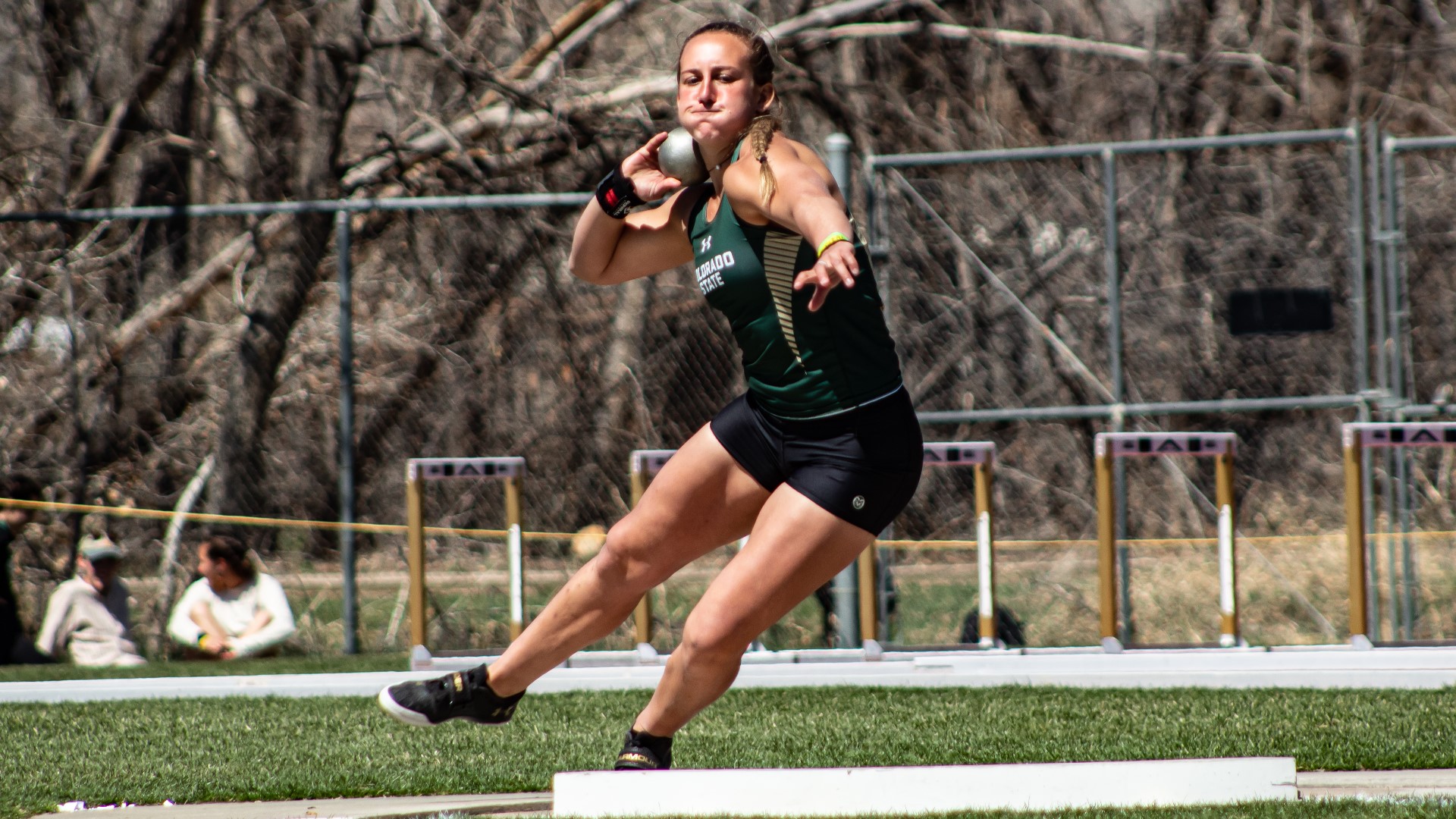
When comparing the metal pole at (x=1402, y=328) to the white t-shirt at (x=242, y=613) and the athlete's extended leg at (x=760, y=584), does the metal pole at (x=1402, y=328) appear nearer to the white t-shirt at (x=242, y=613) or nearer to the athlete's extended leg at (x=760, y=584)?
the athlete's extended leg at (x=760, y=584)

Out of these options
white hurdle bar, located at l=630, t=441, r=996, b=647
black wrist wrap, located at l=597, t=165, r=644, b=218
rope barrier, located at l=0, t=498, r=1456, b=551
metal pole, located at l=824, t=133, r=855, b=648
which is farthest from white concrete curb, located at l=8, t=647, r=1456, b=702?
black wrist wrap, located at l=597, t=165, r=644, b=218

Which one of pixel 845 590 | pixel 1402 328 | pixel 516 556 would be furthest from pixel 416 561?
pixel 1402 328

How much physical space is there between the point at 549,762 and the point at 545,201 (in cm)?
483

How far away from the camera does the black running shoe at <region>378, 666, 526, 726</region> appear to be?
4.40 metres

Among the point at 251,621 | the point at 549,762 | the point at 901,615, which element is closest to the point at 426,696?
the point at 549,762

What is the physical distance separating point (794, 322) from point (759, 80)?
660 mm

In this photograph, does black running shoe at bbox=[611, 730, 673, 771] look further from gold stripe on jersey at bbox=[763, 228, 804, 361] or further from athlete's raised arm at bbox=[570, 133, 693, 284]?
athlete's raised arm at bbox=[570, 133, 693, 284]

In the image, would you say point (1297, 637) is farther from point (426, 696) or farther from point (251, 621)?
point (426, 696)

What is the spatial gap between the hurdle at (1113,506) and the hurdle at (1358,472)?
546mm

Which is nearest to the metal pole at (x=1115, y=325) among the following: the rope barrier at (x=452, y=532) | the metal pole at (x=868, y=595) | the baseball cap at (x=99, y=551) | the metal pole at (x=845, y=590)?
the rope barrier at (x=452, y=532)

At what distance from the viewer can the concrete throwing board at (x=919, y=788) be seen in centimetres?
396

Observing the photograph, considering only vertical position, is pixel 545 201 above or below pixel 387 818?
above

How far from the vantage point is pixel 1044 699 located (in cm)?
665

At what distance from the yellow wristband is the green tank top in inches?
12.8
